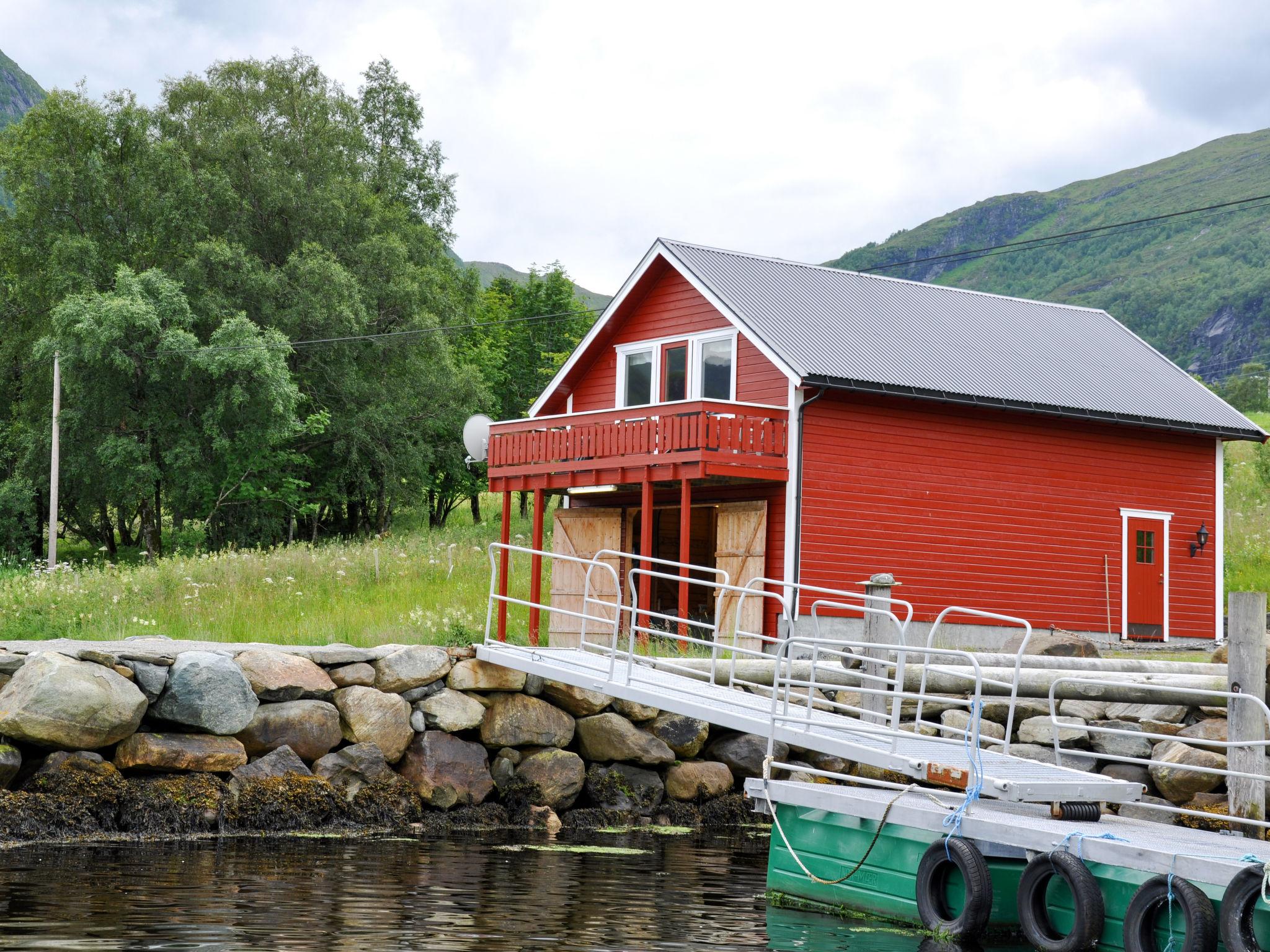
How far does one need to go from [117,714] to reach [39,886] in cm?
346

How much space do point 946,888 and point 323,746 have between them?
7824mm

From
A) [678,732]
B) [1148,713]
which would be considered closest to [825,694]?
[678,732]

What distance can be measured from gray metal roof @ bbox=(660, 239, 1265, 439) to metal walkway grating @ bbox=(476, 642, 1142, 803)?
8.55m

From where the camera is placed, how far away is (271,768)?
52.2 feet

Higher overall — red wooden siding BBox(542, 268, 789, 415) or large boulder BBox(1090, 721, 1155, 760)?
red wooden siding BBox(542, 268, 789, 415)

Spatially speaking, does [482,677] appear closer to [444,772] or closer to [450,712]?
[450,712]

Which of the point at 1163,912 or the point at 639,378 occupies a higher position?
the point at 639,378

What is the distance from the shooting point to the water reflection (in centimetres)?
1010

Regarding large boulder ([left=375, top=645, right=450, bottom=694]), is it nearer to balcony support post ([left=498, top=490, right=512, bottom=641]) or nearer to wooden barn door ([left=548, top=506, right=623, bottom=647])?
balcony support post ([left=498, top=490, right=512, bottom=641])

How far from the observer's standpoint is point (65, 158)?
42.0 m

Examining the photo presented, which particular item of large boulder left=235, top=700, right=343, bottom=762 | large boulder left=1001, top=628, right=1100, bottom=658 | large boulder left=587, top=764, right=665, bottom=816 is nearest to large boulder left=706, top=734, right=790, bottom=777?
large boulder left=587, top=764, right=665, bottom=816

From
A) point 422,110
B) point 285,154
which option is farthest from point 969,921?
point 422,110

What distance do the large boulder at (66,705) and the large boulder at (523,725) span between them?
409 centimetres

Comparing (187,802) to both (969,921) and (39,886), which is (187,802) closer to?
(39,886)
